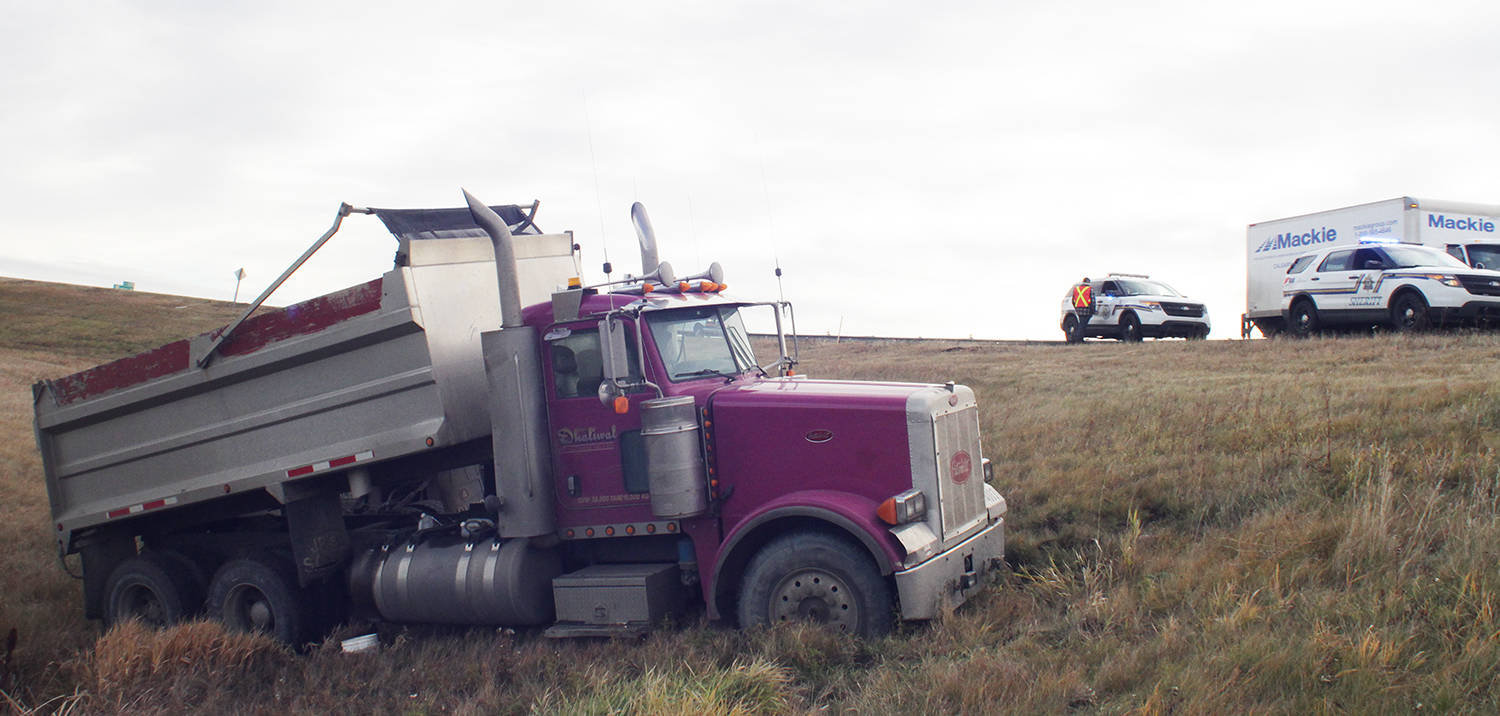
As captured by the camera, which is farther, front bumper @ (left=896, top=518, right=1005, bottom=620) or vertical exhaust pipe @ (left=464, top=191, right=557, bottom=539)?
vertical exhaust pipe @ (left=464, top=191, right=557, bottom=539)

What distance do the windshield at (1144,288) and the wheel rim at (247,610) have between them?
69.0ft

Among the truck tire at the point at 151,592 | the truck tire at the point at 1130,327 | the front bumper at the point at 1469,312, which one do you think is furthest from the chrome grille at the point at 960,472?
the truck tire at the point at 1130,327

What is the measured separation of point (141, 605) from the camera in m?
9.48

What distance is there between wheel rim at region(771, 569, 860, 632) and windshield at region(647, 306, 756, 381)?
1604 millimetres

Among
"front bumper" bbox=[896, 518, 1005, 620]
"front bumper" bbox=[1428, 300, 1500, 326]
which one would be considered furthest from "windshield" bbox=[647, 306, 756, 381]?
"front bumper" bbox=[1428, 300, 1500, 326]

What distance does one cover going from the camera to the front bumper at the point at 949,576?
20.9ft

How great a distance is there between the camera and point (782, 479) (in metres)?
6.99

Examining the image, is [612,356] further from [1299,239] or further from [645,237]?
[1299,239]

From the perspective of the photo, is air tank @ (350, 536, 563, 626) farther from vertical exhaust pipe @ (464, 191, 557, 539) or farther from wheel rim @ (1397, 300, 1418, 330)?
wheel rim @ (1397, 300, 1418, 330)

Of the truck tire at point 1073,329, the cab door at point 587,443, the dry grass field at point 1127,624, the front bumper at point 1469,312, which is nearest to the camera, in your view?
the dry grass field at point 1127,624

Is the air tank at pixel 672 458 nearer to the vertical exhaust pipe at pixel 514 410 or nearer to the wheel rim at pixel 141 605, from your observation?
the vertical exhaust pipe at pixel 514 410

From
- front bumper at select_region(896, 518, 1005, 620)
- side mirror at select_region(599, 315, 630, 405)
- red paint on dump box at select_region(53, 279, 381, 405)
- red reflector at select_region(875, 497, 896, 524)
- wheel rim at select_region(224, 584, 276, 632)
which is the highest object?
red paint on dump box at select_region(53, 279, 381, 405)

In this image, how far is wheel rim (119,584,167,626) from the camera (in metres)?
9.31

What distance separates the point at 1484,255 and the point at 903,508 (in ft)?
60.7
